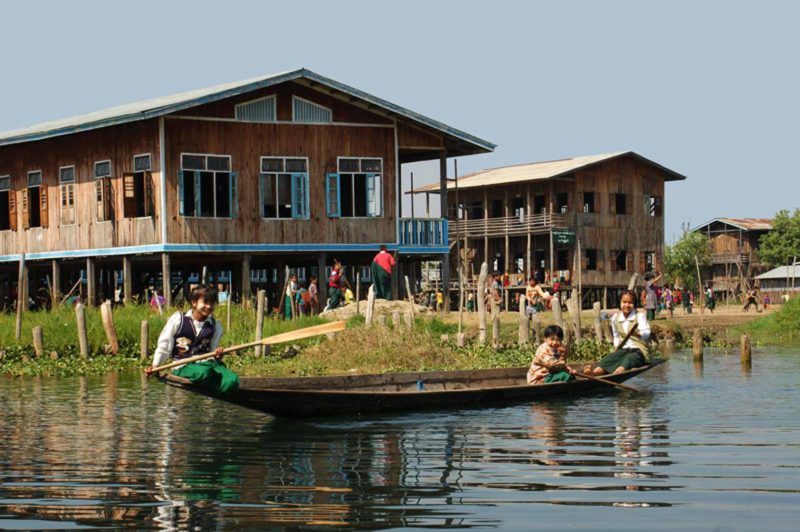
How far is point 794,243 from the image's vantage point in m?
64.4

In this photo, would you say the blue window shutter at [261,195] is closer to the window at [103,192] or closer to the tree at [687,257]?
the window at [103,192]

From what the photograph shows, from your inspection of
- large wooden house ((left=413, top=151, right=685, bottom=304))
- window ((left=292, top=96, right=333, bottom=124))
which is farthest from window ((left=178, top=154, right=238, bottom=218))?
large wooden house ((left=413, top=151, right=685, bottom=304))

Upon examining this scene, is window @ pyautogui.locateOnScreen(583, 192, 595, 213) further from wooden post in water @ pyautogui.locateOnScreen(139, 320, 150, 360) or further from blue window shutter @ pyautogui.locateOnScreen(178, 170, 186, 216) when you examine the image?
wooden post in water @ pyautogui.locateOnScreen(139, 320, 150, 360)

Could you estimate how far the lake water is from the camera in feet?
31.0

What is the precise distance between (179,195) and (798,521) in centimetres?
2305

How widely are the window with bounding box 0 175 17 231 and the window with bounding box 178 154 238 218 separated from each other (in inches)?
307

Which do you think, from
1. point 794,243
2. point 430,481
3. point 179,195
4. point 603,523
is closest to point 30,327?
point 179,195

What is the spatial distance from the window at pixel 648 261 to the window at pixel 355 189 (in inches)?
944

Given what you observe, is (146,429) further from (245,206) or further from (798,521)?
(245,206)

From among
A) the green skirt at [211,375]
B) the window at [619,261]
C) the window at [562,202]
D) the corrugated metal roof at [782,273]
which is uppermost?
the window at [562,202]

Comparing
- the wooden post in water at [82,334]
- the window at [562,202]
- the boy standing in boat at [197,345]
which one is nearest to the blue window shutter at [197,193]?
the wooden post in water at [82,334]

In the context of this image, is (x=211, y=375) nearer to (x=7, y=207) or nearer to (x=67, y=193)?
(x=67, y=193)

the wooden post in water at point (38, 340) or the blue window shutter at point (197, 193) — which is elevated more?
the blue window shutter at point (197, 193)

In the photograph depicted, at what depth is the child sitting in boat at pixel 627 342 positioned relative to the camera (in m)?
19.0
